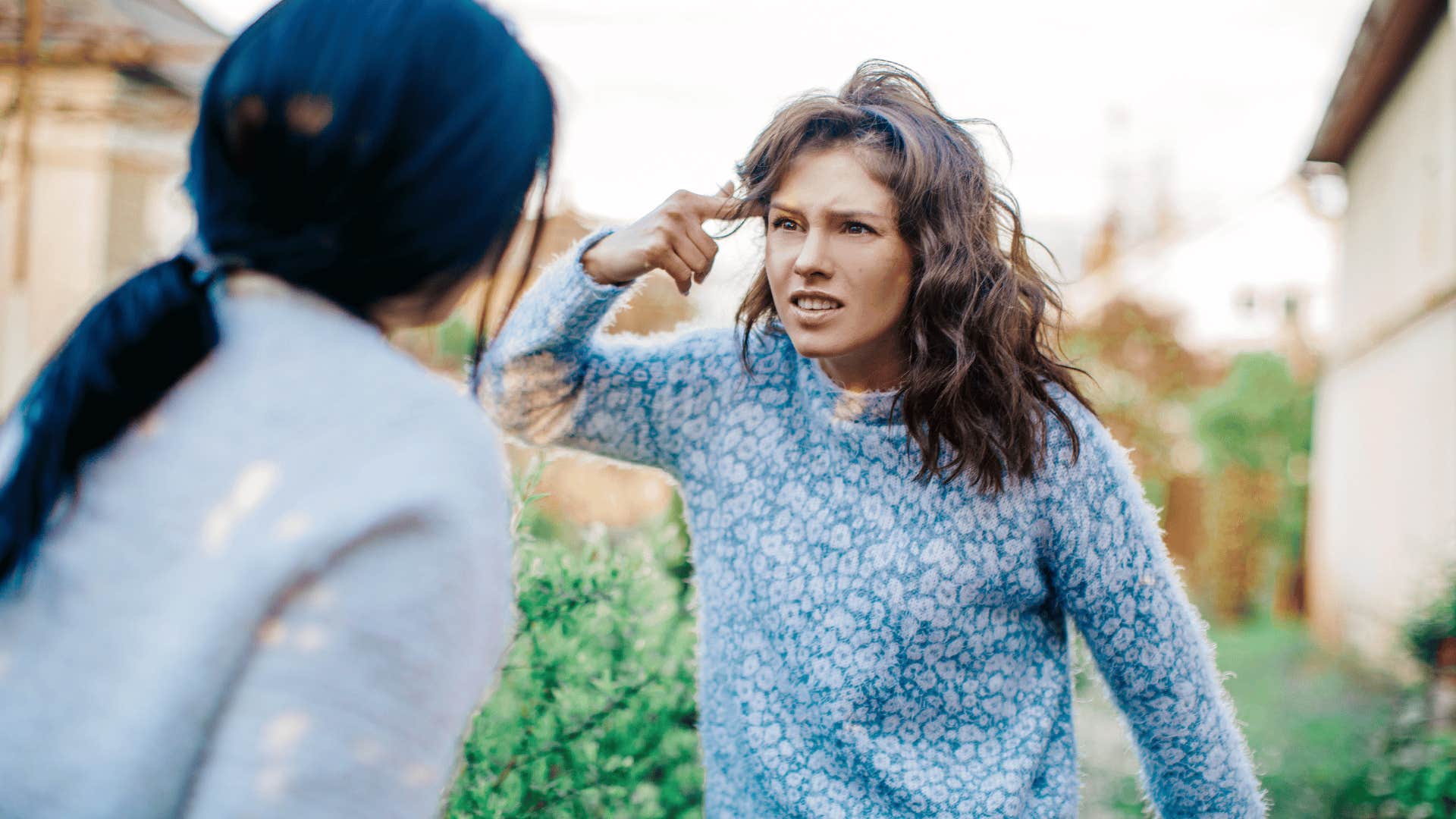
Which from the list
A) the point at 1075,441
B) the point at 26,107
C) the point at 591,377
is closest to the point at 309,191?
the point at 591,377

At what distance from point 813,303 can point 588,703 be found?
94cm

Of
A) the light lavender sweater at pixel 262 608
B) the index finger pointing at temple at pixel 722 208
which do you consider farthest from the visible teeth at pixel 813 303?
the light lavender sweater at pixel 262 608

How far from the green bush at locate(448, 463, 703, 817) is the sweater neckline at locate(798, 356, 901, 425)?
497 mm

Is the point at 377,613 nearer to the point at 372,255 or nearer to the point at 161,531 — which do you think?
the point at 161,531

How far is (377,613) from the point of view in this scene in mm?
720

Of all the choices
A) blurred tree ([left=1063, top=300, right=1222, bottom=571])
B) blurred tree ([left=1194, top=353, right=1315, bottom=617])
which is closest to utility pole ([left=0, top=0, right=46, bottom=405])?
blurred tree ([left=1063, top=300, right=1222, bottom=571])

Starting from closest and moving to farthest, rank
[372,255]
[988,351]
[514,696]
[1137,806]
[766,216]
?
[372,255]
[988,351]
[766,216]
[514,696]
[1137,806]

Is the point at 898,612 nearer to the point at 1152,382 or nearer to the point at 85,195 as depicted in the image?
the point at 85,195

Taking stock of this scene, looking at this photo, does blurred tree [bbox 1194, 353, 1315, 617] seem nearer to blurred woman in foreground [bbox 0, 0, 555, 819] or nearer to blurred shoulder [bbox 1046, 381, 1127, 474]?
blurred shoulder [bbox 1046, 381, 1127, 474]

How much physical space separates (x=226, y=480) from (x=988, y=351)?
1217 millimetres

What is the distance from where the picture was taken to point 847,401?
1.74 metres

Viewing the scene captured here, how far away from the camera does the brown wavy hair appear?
1.61m

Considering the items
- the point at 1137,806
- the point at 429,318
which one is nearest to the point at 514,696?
the point at 429,318

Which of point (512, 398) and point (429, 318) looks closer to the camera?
point (429, 318)
